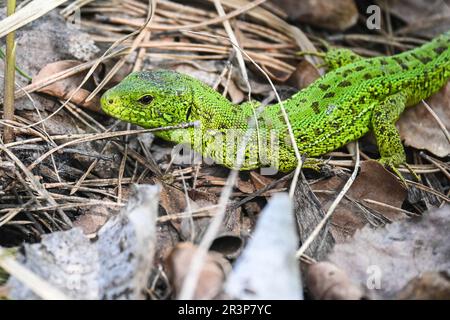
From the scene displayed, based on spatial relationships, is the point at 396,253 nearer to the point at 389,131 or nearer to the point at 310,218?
the point at 310,218

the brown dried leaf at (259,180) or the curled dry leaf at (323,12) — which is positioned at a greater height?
the curled dry leaf at (323,12)

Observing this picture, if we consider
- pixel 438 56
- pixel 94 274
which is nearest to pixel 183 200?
pixel 94 274

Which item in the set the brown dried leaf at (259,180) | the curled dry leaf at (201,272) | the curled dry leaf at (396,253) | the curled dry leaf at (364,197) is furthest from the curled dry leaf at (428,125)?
the curled dry leaf at (201,272)

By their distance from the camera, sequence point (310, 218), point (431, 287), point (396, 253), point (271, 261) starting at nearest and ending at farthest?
point (271, 261)
point (431, 287)
point (396, 253)
point (310, 218)

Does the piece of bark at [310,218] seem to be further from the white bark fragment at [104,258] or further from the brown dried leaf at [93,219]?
the brown dried leaf at [93,219]

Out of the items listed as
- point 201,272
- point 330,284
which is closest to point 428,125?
point 330,284

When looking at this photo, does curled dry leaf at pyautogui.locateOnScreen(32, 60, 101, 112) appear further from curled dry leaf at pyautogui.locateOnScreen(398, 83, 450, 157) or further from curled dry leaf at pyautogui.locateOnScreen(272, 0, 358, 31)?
curled dry leaf at pyautogui.locateOnScreen(398, 83, 450, 157)

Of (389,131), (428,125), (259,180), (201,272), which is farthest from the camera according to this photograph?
(428,125)
